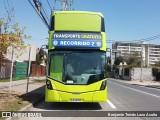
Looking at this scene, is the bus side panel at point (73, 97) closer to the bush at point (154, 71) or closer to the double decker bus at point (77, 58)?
the double decker bus at point (77, 58)

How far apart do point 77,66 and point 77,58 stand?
34 cm

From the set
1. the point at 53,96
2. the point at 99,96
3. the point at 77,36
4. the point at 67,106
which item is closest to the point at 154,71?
the point at 67,106

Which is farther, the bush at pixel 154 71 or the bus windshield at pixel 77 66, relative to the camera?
the bush at pixel 154 71

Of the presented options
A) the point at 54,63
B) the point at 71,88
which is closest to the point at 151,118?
the point at 71,88

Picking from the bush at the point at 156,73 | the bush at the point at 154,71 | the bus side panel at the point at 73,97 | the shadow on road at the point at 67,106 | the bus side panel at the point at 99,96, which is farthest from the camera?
the bush at the point at 154,71

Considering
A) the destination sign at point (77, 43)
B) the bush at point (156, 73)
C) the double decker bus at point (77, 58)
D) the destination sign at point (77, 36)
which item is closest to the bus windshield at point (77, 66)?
the double decker bus at point (77, 58)

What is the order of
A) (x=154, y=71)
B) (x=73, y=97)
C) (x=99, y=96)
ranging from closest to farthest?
1. (x=73, y=97)
2. (x=99, y=96)
3. (x=154, y=71)

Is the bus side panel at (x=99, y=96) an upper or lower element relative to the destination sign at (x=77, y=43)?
lower

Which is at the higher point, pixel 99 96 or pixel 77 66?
pixel 77 66

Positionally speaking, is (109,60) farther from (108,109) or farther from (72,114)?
(72,114)

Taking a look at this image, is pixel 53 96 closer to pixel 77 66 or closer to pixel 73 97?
pixel 73 97

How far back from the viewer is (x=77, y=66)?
13.5 m

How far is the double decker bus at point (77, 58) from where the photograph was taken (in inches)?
516

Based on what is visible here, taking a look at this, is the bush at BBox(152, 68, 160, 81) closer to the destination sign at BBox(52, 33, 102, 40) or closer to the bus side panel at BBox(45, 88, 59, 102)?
the destination sign at BBox(52, 33, 102, 40)
